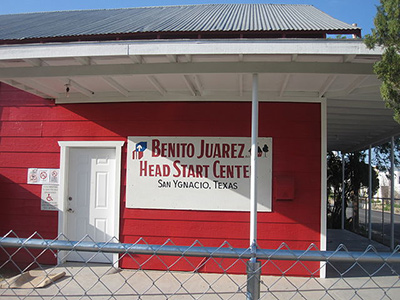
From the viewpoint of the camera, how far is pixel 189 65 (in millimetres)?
4227

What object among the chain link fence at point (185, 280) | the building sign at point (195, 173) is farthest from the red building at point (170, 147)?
the chain link fence at point (185, 280)

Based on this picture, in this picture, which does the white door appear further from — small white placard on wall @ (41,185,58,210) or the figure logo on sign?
the figure logo on sign

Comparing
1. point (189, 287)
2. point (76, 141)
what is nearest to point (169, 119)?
point (76, 141)

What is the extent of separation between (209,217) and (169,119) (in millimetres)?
1692

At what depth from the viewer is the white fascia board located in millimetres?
3744

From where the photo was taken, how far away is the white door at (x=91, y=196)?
20.2ft

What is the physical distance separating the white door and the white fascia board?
2423 millimetres

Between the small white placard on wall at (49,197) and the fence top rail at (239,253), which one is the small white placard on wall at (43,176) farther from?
the fence top rail at (239,253)

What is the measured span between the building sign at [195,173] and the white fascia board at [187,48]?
2.17 m

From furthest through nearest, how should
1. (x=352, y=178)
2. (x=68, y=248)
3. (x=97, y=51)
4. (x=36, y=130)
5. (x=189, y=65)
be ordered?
(x=352, y=178) < (x=36, y=130) < (x=189, y=65) < (x=97, y=51) < (x=68, y=248)

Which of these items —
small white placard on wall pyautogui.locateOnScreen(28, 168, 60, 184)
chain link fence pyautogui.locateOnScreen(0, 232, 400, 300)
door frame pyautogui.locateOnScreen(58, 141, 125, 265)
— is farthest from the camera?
small white placard on wall pyautogui.locateOnScreen(28, 168, 60, 184)

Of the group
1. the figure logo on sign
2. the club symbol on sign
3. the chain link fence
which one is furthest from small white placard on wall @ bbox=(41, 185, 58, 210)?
the figure logo on sign

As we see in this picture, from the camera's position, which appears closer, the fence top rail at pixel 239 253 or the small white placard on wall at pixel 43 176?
the fence top rail at pixel 239 253

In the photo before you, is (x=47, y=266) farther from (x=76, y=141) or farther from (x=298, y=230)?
(x=298, y=230)
